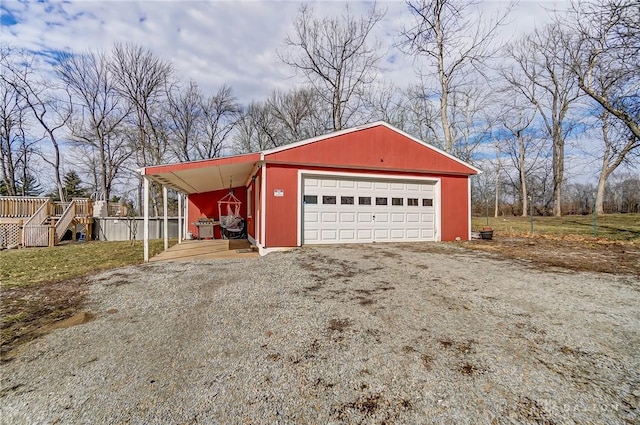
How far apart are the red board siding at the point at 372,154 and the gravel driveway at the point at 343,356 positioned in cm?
449

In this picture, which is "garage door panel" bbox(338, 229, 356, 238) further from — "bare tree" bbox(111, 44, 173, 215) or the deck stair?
"bare tree" bbox(111, 44, 173, 215)

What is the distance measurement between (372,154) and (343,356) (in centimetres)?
725

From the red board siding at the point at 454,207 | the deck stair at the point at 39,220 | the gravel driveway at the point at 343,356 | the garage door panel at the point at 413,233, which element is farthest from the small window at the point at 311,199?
the deck stair at the point at 39,220

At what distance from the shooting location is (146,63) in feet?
66.5

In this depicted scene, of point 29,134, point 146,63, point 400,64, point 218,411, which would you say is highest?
point 146,63

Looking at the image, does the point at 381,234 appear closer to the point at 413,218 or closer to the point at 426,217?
the point at 413,218

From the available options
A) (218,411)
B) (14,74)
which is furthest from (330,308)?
(14,74)

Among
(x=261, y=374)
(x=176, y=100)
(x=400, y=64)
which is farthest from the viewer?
(x=176, y=100)

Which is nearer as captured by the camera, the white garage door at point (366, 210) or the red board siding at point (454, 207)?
the white garage door at point (366, 210)

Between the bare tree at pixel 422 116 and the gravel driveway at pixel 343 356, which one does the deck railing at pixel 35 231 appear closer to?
the gravel driveway at pixel 343 356

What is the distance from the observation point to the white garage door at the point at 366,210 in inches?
340

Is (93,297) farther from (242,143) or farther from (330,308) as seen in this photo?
(242,143)

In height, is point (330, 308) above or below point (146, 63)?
below

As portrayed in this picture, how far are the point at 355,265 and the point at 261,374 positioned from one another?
3.91 metres
